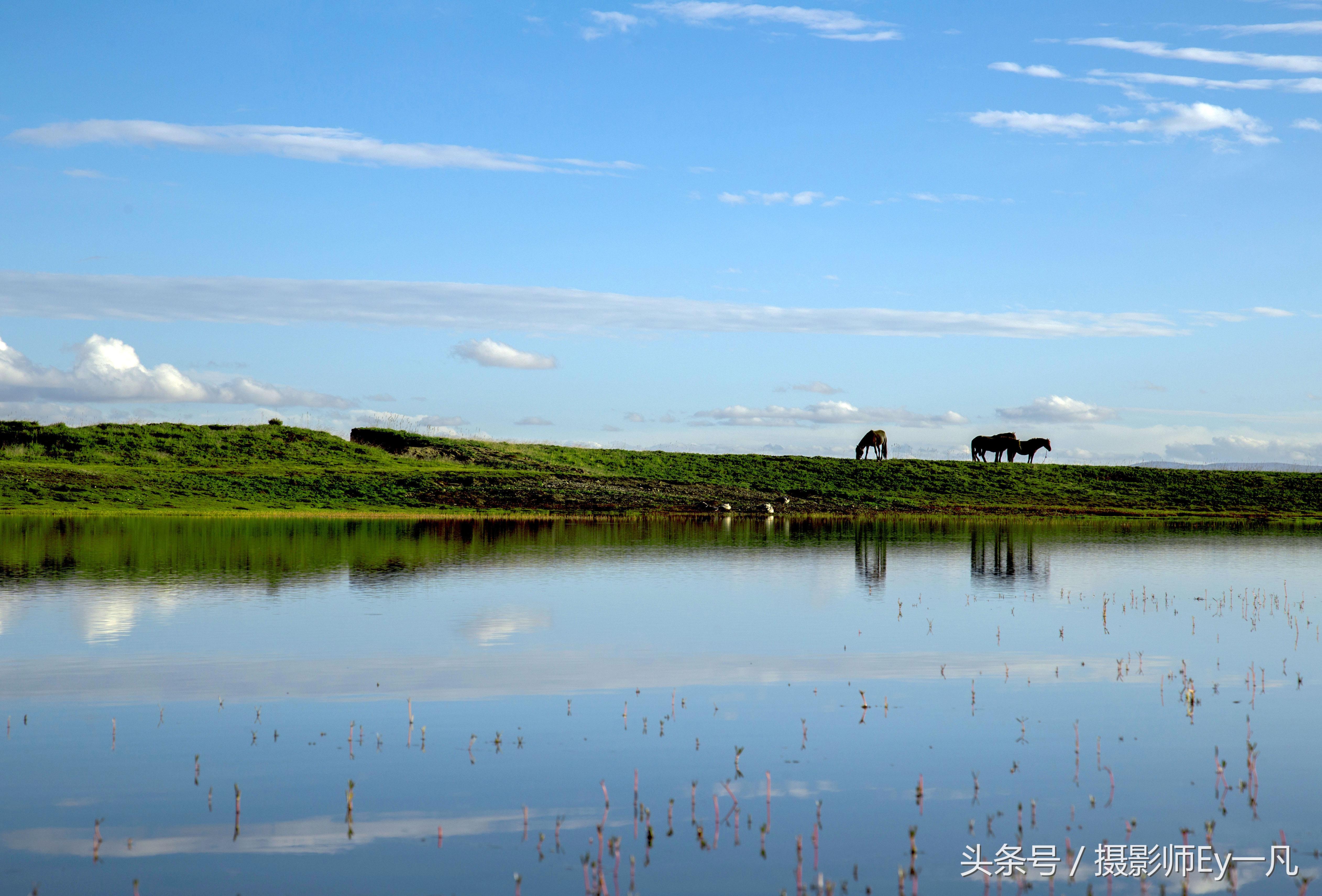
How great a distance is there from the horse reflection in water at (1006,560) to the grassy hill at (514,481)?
94.9 ft

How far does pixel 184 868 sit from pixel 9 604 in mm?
21834

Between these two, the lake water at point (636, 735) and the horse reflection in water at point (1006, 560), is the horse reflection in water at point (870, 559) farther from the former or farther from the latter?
the lake water at point (636, 735)

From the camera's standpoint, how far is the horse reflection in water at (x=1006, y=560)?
41.0 meters

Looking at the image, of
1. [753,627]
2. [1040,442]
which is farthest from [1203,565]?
[1040,442]

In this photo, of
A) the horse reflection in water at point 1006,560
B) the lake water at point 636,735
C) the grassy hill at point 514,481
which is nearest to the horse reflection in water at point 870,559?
the horse reflection in water at point 1006,560

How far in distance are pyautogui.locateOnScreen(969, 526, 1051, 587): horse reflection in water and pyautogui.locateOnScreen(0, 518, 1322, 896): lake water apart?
14.2 ft

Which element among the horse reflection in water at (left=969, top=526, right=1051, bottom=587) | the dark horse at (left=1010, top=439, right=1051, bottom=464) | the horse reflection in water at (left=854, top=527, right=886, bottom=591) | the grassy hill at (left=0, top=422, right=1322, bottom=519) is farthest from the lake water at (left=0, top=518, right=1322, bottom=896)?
the dark horse at (left=1010, top=439, right=1051, bottom=464)

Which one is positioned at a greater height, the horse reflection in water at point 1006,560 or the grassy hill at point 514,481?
the grassy hill at point 514,481

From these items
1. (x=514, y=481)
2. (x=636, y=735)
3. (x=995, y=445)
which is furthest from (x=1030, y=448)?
(x=636, y=735)

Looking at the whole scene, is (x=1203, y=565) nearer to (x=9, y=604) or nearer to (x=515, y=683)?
(x=515, y=683)

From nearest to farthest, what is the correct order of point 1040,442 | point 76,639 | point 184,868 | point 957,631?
point 184,868 < point 76,639 < point 957,631 < point 1040,442

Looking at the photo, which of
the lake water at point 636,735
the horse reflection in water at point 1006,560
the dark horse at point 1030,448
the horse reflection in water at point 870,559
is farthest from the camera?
the dark horse at point 1030,448

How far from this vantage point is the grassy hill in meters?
81.5

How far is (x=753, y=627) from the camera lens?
2766 centimetres
